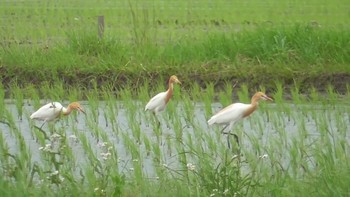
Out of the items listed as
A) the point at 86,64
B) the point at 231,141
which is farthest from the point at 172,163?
the point at 86,64

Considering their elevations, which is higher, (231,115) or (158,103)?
(158,103)

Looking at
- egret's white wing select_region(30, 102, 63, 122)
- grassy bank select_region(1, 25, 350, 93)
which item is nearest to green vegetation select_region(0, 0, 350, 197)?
grassy bank select_region(1, 25, 350, 93)

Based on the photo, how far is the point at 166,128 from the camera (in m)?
9.20

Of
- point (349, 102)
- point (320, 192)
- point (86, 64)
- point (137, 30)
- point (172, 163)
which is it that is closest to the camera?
point (320, 192)

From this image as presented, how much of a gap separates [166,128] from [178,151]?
205cm

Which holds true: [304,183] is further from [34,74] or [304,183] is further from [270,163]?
[34,74]

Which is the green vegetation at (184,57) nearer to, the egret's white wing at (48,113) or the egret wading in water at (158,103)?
the egret wading in water at (158,103)

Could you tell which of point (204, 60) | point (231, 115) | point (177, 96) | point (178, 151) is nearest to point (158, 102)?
point (231, 115)

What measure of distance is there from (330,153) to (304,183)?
0.48m

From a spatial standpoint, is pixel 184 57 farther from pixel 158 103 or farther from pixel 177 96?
pixel 158 103

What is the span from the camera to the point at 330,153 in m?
6.31

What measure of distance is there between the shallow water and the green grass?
2 centimetres

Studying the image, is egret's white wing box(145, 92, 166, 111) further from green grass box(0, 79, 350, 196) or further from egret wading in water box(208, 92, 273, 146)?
egret wading in water box(208, 92, 273, 146)

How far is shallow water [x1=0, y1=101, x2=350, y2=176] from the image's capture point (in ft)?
25.9
